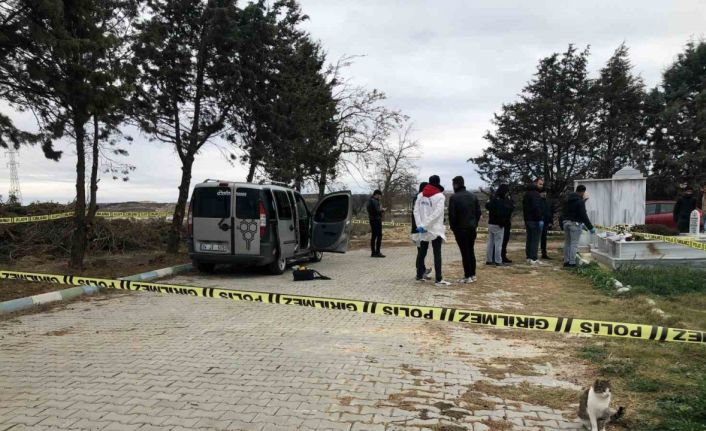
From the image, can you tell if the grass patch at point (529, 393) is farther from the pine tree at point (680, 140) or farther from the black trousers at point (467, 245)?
the pine tree at point (680, 140)

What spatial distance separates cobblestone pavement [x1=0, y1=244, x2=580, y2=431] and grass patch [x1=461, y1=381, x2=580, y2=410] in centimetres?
6

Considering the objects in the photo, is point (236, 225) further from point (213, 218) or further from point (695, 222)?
point (695, 222)

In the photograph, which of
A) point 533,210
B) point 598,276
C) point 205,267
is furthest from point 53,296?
point 533,210

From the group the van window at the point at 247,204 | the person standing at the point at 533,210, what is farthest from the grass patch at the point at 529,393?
the person standing at the point at 533,210

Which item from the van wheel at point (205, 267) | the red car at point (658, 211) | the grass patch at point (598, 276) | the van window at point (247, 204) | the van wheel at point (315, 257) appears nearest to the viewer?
the grass patch at point (598, 276)

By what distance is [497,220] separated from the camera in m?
12.0

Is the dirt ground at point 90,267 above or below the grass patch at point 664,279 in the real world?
below

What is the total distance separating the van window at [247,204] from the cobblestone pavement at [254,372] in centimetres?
310

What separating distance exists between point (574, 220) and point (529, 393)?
8178 mm

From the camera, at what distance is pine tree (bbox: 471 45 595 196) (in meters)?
22.3

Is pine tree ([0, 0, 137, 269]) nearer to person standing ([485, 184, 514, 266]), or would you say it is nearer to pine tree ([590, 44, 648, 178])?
person standing ([485, 184, 514, 266])

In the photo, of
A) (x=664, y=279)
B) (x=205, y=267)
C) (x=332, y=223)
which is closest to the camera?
(x=664, y=279)

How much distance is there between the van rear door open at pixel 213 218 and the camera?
10516 millimetres

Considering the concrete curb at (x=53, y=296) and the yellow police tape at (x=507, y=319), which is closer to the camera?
the yellow police tape at (x=507, y=319)
